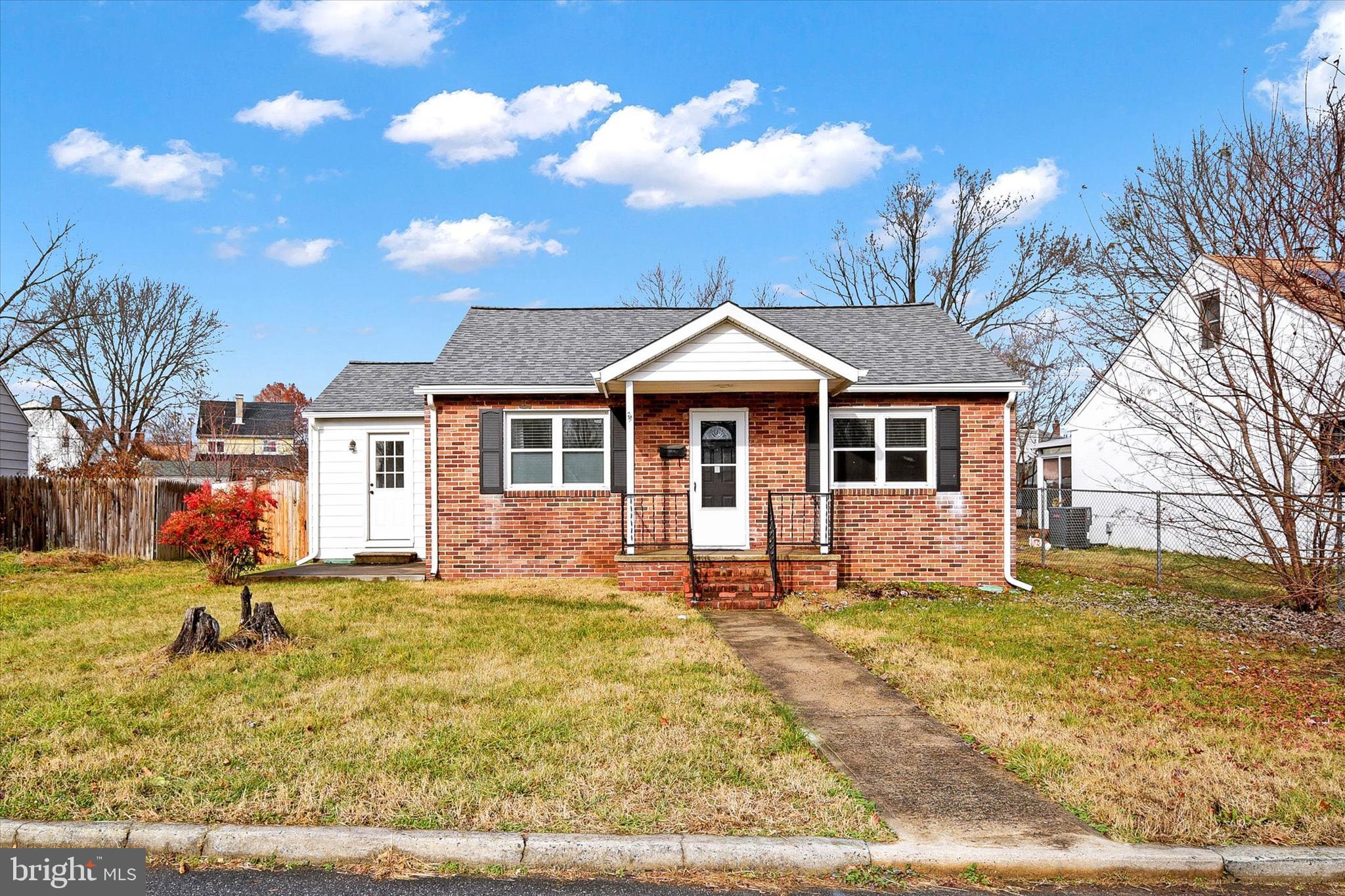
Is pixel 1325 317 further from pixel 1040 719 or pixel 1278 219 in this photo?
pixel 1040 719

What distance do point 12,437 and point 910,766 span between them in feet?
82.4

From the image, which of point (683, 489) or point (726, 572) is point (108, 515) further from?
point (726, 572)

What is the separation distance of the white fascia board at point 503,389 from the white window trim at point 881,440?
150 inches

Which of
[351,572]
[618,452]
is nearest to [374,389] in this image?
[351,572]

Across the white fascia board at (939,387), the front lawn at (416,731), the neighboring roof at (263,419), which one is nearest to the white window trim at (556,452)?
the white fascia board at (939,387)

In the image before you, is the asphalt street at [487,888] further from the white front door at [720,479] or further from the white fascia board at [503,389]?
the white fascia board at [503,389]

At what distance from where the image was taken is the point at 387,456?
15000 mm

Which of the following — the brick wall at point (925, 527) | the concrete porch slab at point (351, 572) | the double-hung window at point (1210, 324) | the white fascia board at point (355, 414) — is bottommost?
the concrete porch slab at point (351, 572)

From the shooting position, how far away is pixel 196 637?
694cm

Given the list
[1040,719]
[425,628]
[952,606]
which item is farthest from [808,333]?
[1040,719]

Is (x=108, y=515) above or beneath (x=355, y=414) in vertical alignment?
beneath

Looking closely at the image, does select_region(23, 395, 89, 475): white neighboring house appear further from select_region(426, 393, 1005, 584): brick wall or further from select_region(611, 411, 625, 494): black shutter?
select_region(611, 411, 625, 494): black shutter

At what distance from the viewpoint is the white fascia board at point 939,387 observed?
12.2m

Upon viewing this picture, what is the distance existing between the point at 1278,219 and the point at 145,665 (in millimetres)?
9901
